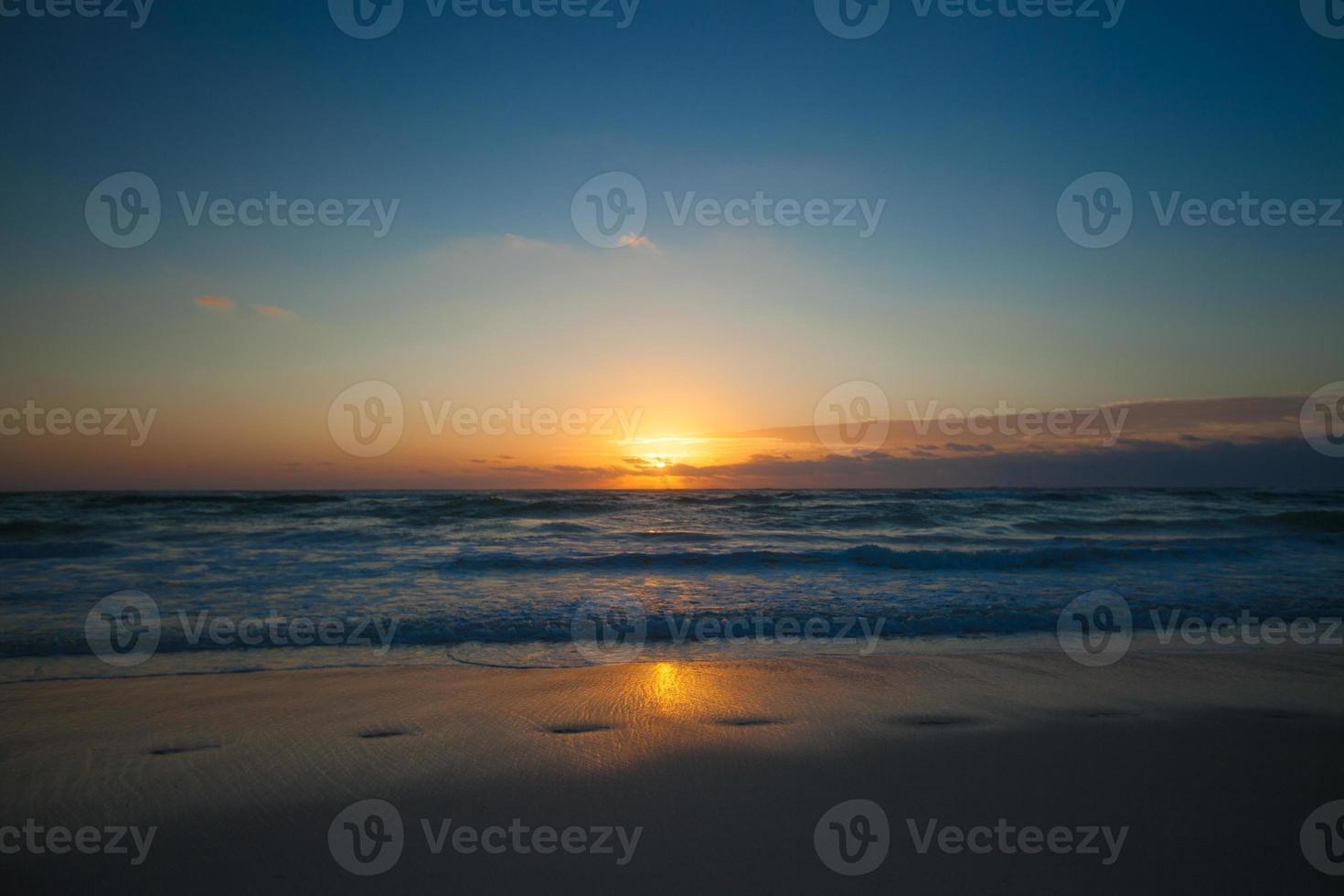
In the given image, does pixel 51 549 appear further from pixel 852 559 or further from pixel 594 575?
pixel 852 559

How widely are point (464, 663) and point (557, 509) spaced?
24.7 meters

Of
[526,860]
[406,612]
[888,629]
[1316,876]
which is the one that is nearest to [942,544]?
[888,629]

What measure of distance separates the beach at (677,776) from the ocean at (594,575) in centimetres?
173

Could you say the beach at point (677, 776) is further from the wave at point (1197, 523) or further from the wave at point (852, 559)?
the wave at point (1197, 523)

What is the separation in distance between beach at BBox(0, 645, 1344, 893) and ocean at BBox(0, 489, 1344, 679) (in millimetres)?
1730

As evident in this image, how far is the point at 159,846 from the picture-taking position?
12.4 feet

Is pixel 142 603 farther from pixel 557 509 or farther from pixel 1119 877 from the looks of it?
pixel 557 509

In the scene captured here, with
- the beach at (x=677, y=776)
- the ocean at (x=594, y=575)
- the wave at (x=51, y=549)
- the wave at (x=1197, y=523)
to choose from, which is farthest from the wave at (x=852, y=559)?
the wave at (x=51, y=549)

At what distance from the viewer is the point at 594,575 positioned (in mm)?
15398

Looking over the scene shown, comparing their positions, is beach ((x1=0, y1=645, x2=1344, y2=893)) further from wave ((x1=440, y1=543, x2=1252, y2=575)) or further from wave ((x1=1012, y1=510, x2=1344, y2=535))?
wave ((x1=1012, y1=510, x2=1344, y2=535))

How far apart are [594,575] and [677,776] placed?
10982 millimetres

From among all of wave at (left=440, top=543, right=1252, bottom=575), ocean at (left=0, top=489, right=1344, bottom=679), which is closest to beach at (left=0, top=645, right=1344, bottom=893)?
ocean at (left=0, top=489, right=1344, bottom=679)

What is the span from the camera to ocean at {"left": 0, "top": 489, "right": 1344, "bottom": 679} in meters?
8.79

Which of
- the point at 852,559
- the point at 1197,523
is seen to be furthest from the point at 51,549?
the point at 1197,523
